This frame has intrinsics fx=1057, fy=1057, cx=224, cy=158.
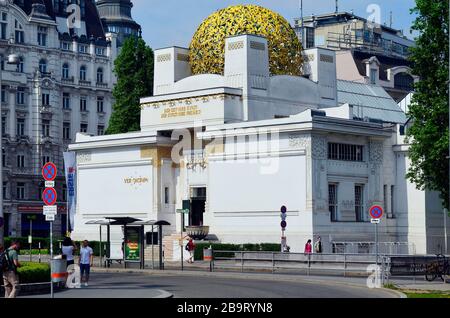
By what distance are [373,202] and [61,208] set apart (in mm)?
44395

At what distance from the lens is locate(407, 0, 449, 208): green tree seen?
5181 cm

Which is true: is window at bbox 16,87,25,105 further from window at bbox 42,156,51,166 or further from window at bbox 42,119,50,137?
window at bbox 42,156,51,166

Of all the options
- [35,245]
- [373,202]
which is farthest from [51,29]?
[373,202]

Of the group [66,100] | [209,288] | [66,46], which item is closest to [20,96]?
[66,100]

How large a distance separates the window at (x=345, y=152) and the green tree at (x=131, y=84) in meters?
25.4

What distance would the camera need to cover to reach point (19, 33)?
106 m

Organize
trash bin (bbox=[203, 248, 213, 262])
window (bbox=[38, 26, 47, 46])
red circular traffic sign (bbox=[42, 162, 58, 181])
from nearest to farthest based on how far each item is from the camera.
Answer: red circular traffic sign (bbox=[42, 162, 58, 181]) → trash bin (bbox=[203, 248, 213, 262]) → window (bbox=[38, 26, 47, 46])

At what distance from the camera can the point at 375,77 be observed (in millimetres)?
113750

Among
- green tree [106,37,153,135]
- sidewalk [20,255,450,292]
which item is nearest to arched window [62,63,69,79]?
green tree [106,37,153,135]

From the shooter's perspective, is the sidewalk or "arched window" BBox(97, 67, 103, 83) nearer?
the sidewalk

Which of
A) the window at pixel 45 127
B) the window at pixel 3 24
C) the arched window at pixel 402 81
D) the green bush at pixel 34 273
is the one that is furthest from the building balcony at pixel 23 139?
the green bush at pixel 34 273

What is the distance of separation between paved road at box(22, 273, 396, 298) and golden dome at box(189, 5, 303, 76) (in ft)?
→ 97.6

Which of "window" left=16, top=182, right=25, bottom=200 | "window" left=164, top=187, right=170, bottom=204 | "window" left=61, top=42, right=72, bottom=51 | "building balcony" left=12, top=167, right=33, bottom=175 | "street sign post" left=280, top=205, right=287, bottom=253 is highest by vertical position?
"window" left=61, top=42, right=72, bottom=51
